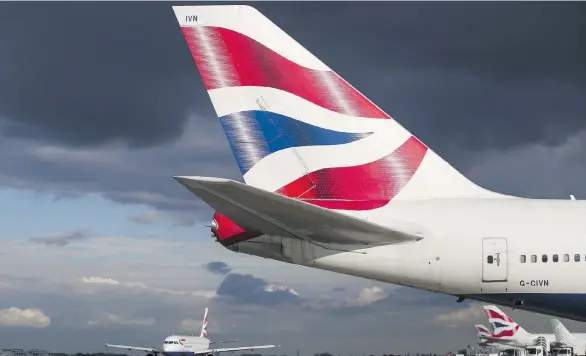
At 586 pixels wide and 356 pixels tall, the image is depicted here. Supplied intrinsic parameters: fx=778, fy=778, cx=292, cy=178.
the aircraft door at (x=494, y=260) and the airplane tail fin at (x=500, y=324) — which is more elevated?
the airplane tail fin at (x=500, y=324)

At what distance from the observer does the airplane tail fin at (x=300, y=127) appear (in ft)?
57.5

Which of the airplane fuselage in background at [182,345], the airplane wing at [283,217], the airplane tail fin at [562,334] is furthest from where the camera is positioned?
the airplane tail fin at [562,334]

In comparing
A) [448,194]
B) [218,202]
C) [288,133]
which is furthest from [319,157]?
[218,202]

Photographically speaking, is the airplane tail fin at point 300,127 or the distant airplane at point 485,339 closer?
the airplane tail fin at point 300,127

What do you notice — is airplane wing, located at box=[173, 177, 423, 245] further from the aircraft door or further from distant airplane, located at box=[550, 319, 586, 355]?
distant airplane, located at box=[550, 319, 586, 355]

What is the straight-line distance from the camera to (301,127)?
697 inches

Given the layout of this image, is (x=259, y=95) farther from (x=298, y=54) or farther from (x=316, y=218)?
(x=316, y=218)

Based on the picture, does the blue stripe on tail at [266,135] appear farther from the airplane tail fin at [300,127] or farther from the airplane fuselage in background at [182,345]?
the airplane fuselage in background at [182,345]

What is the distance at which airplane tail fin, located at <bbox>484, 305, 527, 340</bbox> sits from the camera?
76938 millimetres

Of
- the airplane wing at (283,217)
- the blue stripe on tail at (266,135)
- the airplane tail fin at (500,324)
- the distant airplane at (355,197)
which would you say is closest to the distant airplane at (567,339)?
the airplane tail fin at (500,324)

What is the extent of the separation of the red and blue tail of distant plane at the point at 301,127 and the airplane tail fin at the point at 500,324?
6242 centimetres

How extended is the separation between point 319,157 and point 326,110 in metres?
1.10

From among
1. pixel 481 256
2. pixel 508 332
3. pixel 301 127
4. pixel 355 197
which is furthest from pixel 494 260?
pixel 508 332

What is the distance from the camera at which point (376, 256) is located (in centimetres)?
1638
